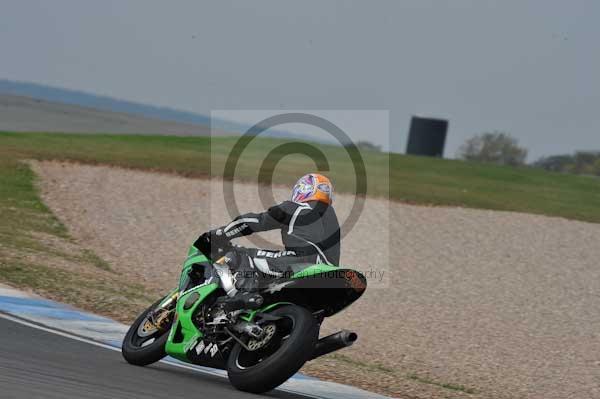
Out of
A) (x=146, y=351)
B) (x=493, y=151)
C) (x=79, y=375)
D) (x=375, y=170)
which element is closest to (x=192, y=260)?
(x=146, y=351)

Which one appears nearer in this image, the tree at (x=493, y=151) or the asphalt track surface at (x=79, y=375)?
the asphalt track surface at (x=79, y=375)

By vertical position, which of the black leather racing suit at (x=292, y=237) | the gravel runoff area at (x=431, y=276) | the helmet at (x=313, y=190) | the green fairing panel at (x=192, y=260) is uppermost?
the helmet at (x=313, y=190)

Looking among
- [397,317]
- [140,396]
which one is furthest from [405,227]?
[140,396]

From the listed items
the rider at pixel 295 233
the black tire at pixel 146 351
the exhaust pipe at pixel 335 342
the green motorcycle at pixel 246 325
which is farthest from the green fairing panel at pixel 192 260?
the exhaust pipe at pixel 335 342

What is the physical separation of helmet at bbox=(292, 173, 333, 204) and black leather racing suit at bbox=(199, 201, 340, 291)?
0.14ft

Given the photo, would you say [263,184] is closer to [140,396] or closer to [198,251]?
[198,251]

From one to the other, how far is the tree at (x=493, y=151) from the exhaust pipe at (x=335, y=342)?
2754cm

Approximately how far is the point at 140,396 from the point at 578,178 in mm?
26207

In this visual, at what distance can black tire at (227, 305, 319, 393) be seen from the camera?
659 centimetres

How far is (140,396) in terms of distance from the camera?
6.33 m

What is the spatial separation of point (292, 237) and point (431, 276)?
9540 millimetres

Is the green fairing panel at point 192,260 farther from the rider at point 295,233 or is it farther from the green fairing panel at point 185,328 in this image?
the rider at point 295,233

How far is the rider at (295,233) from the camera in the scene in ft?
24.0

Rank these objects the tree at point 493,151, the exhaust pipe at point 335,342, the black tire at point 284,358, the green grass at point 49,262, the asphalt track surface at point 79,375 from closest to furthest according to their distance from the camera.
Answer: the asphalt track surface at point 79,375 < the black tire at point 284,358 < the exhaust pipe at point 335,342 < the green grass at point 49,262 < the tree at point 493,151
